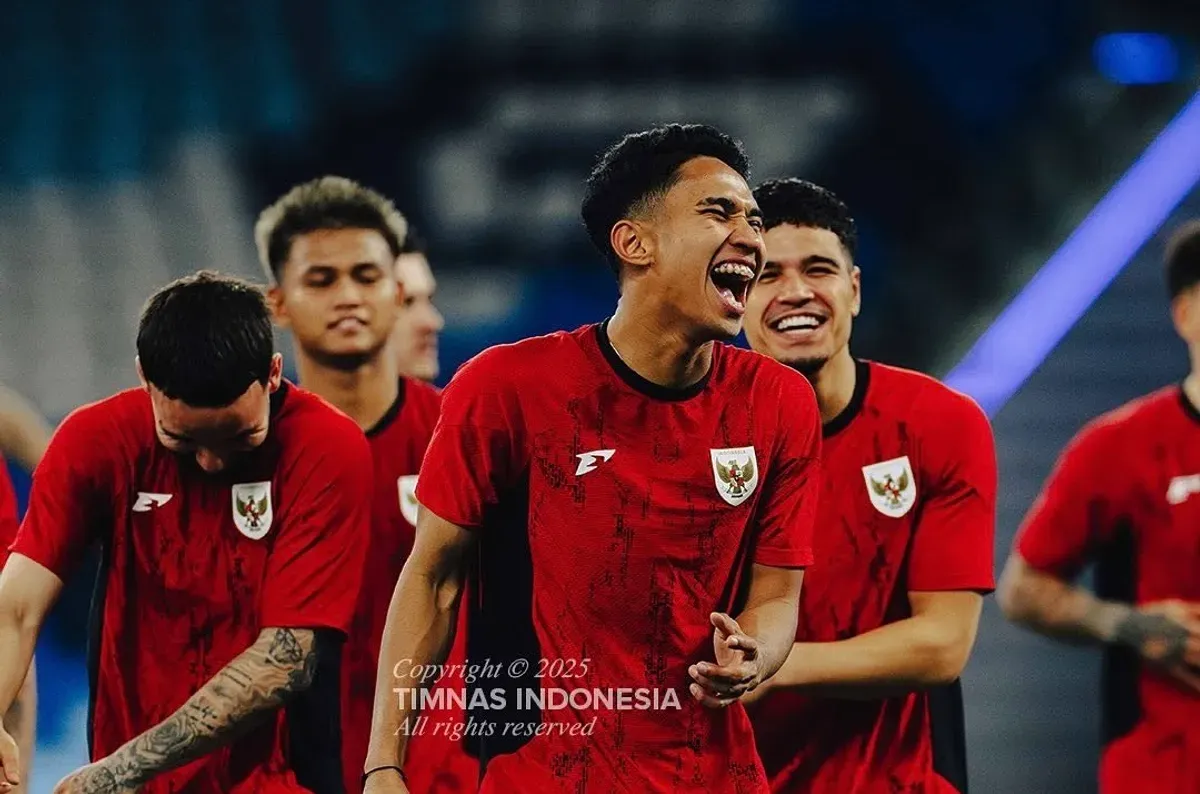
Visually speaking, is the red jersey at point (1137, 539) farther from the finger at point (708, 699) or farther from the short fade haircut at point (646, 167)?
the finger at point (708, 699)

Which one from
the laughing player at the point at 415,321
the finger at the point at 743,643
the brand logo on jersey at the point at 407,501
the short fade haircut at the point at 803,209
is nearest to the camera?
the finger at the point at 743,643

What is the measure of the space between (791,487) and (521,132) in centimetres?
728

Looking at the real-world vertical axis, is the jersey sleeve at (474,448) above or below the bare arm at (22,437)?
below

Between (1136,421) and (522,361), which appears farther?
(1136,421)

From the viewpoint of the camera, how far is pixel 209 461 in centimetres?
372

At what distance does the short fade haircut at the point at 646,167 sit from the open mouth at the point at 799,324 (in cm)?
72

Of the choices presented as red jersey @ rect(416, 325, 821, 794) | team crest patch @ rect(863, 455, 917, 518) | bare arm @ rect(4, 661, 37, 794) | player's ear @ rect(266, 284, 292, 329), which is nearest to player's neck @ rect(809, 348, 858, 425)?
team crest patch @ rect(863, 455, 917, 518)

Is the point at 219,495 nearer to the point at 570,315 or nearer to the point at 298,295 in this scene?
the point at 298,295

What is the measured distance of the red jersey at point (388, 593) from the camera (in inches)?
169

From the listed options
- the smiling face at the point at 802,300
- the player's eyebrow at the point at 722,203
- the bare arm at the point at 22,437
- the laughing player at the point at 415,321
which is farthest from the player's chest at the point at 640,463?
the laughing player at the point at 415,321

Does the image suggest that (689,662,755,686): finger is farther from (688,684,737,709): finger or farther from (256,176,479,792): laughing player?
(256,176,479,792): laughing player

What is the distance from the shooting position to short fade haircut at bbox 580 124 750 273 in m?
3.28

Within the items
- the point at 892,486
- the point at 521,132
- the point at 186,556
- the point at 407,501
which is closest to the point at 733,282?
the point at 892,486

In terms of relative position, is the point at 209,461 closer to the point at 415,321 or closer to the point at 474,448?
the point at 474,448
